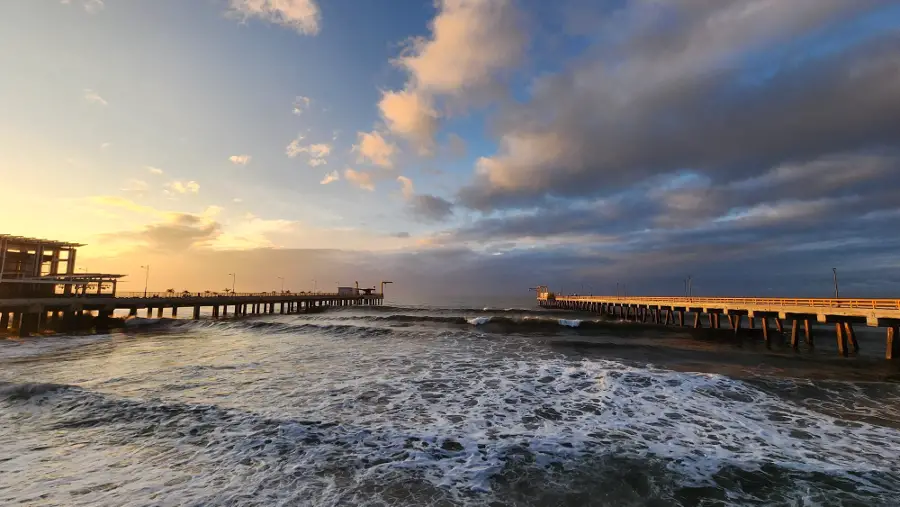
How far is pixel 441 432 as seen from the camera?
1001cm

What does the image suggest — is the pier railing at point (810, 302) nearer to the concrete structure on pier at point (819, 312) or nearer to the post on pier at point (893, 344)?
the concrete structure on pier at point (819, 312)

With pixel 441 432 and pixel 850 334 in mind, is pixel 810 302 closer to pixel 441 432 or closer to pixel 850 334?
pixel 850 334

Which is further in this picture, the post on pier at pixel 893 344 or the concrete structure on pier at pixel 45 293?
the concrete structure on pier at pixel 45 293

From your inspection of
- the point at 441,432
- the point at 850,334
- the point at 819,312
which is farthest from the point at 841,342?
the point at 441,432

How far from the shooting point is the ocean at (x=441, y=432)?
6945 mm

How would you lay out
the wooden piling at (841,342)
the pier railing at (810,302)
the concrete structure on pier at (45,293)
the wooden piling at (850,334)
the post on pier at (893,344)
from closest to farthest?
the pier railing at (810,302)
the post on pier at (893,344)
the wooden piling at (841,342)
the wooden piling at (850,334)
the concrete structure on pier at (45,293)

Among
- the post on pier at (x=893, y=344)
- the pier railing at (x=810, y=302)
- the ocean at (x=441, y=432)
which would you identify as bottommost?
the ocean at (x=441, y=432)

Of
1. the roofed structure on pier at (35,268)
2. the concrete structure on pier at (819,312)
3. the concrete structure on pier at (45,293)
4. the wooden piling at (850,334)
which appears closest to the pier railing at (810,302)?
the concrete structure on pier at (819,312)

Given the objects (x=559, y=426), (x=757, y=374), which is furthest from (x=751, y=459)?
(x=757, y=374)

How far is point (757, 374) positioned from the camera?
60.2 feet

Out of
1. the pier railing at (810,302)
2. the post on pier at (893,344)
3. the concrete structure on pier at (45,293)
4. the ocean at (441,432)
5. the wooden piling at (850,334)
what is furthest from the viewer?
the concrete structure on pier at (45,293)

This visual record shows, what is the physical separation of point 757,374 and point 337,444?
21.3m

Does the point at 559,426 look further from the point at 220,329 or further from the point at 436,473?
the point at 220,329

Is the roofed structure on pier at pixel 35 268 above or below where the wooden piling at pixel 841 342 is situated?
above
